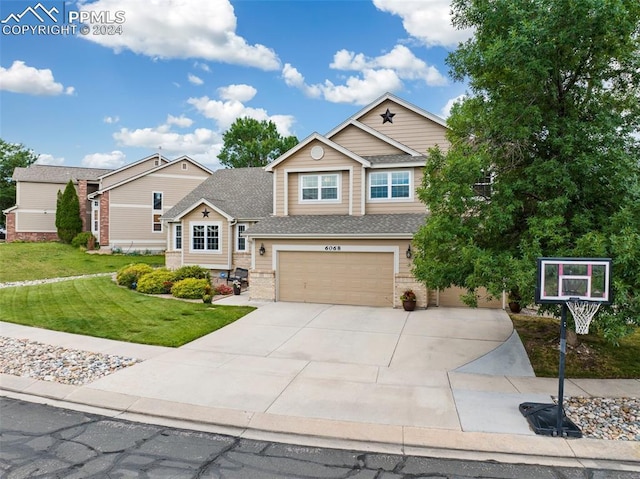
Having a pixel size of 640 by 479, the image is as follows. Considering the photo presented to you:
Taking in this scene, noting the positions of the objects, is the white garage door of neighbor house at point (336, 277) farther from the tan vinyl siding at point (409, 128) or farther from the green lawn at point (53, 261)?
the green lawn at point (53, 261)

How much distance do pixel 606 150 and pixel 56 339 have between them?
13346 mm

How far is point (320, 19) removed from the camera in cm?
1641

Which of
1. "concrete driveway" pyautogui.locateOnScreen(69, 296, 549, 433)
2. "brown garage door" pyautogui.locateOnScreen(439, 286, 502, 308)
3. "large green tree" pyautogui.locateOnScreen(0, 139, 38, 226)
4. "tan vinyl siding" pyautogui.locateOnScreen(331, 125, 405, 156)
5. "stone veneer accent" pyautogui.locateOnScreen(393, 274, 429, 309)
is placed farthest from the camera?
"large green tree" pyautogui.locateOnScreen(0, 139, 38, 226)

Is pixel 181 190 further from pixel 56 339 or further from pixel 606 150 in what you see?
pixel 606 150

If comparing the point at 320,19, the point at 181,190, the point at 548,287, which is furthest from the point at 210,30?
the point at 181,190

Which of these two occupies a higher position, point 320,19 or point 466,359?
point 320,19

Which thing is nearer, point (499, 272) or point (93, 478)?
point (93, 478)

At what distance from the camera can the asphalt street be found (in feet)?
15.1

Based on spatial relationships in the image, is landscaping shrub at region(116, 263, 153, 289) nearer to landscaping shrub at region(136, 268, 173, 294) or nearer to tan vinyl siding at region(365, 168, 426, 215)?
landscaping shrub at region(136, 268, 173, 294)

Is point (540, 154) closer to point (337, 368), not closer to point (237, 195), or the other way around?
point (337, 368)

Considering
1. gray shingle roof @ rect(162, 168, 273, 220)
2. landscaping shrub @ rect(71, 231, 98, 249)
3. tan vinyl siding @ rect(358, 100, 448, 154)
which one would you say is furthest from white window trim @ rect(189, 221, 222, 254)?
landscaping shrub @ rect(71, 231, 98, 249)

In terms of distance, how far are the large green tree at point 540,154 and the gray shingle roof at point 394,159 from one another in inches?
274

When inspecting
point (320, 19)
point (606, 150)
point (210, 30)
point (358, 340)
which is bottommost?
point (358, 340)

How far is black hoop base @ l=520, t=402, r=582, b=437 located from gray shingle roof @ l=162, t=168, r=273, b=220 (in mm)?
16566
